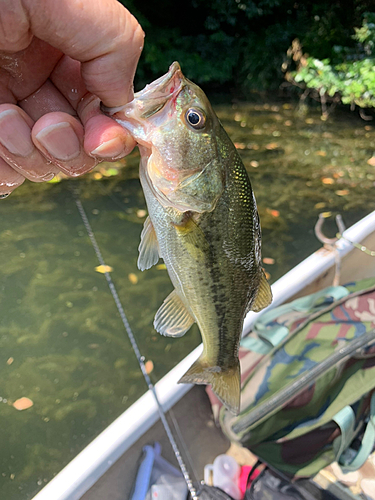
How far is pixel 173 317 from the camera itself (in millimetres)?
1519

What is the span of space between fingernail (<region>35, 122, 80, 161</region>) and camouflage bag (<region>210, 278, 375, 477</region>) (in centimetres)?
164

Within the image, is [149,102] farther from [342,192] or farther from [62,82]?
[342,192]

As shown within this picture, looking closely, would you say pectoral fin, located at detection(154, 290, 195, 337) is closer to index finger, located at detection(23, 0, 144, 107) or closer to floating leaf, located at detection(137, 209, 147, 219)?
index finger, located at detection(23, 0, 144, 107)

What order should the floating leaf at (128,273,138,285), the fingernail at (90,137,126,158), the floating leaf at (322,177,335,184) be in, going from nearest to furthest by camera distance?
the fingernail at (90,137,126,158) < the floating leaf at (128,273,138,285) < the floating leaf at (322,177,335,184)

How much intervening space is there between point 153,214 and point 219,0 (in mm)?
12891

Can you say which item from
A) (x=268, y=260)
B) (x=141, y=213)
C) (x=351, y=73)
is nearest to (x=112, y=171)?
(x=141, y=213)

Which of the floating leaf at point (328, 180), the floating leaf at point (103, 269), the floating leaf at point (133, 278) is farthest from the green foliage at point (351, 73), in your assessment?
the floating leaf at point (103, 269)

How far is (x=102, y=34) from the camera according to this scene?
1037 millimetres

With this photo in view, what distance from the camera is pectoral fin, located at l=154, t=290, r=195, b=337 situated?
149cm

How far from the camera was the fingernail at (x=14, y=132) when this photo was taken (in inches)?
47.3

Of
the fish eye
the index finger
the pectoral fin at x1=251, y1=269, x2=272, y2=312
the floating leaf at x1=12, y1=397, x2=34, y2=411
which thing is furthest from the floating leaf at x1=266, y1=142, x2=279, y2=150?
the index finger

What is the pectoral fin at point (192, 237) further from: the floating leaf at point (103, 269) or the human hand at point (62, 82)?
the floating leaf at point (103, 269)

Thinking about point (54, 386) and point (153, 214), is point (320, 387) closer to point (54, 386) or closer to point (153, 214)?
point (153, 214)

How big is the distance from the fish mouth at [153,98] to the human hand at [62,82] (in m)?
0.03
